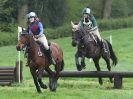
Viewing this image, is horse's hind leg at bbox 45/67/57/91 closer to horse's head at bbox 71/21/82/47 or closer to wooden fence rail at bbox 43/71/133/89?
horse's head at bbox 71/21/82/47

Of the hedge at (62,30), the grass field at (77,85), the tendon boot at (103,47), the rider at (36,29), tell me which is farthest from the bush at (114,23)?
the rider at (36,29)

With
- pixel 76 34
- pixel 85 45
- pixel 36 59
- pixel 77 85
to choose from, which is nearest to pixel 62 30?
pixel 77 85

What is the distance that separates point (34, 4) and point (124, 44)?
17.3m

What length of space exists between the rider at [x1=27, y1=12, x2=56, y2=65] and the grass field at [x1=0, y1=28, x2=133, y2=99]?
5.14 feet

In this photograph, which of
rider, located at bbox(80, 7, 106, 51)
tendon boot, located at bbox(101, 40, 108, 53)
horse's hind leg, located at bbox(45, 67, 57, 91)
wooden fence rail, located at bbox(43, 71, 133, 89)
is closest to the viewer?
horse's hind leg, located at bbox(45, 67, 57, 91)

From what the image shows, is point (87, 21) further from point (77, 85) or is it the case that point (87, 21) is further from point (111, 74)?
point (77, 85)

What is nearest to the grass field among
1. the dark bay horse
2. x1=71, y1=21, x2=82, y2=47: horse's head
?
the dark bay horse

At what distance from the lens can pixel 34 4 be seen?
5756 centimetres

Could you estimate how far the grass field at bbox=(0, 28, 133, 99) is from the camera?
55.8 ft

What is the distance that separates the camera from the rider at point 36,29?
698 inches

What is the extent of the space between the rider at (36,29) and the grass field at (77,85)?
1565 mm

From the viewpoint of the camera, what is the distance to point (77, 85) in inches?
861

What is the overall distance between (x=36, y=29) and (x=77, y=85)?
4.63 meters

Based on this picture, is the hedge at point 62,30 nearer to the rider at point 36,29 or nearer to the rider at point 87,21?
the rider at point 87,21
